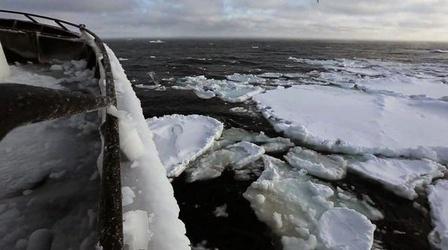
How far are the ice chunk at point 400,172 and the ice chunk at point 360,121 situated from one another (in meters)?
0.57

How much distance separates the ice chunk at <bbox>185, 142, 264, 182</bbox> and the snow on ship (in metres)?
3.87

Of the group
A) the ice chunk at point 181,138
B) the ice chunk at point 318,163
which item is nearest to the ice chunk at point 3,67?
the ice chunk at point 181,138

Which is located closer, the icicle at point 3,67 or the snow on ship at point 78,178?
the snow on ship at point 78,178

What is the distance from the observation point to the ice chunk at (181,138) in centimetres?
782

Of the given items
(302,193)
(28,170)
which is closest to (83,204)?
(28,170)

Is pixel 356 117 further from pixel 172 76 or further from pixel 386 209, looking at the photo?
pixel 172 76

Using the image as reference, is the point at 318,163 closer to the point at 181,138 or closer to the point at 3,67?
the point at 181,138

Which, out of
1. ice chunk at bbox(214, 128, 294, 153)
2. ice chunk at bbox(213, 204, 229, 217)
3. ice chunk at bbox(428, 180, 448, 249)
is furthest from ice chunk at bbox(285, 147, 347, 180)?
ice chunk at bbox(213, 204, 229, 217)

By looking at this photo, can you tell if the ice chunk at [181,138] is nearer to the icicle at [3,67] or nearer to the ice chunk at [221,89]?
the icicle at [3,67]

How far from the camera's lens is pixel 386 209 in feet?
21.2

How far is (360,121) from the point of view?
452 inches

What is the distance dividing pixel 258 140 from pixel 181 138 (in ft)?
8.12

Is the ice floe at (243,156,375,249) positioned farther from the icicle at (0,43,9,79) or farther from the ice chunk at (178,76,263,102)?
the ice chunk at (178,76,263,102)

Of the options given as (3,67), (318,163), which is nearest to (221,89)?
(318,163)
